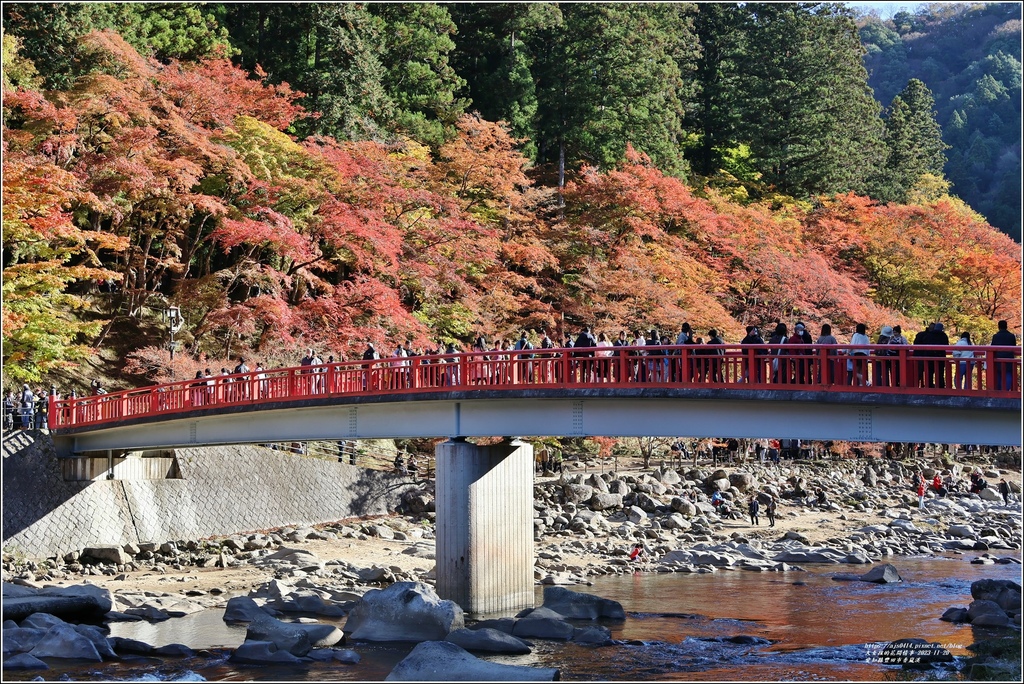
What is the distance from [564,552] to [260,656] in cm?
1287

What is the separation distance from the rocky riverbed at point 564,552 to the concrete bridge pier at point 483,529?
3.75 feet

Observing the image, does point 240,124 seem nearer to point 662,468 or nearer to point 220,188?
point 220,188

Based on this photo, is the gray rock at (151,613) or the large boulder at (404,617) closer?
the large boulder at (404,617)

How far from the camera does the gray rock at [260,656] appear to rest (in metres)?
17.6

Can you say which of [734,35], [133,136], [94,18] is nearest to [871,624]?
[133,136]

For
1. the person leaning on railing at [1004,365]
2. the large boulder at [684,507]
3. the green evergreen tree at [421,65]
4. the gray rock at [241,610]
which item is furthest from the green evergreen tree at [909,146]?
the gray rock at [241,610]

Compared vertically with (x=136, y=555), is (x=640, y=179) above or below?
above

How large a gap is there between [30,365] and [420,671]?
18249mm

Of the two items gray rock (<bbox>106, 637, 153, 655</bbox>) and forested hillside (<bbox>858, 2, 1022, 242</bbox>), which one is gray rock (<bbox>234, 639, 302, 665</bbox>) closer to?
gray rock (<bbox>106, 637, 153, 655</bbox>)

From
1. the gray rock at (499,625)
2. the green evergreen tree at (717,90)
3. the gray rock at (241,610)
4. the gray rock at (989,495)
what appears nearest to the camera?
the gray rock at (499,625)

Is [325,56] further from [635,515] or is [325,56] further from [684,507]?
[684,507]

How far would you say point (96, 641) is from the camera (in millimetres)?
18078

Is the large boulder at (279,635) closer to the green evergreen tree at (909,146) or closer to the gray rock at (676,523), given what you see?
the gray rock at (676,523)

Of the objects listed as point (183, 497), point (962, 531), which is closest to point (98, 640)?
point (183, 497)
